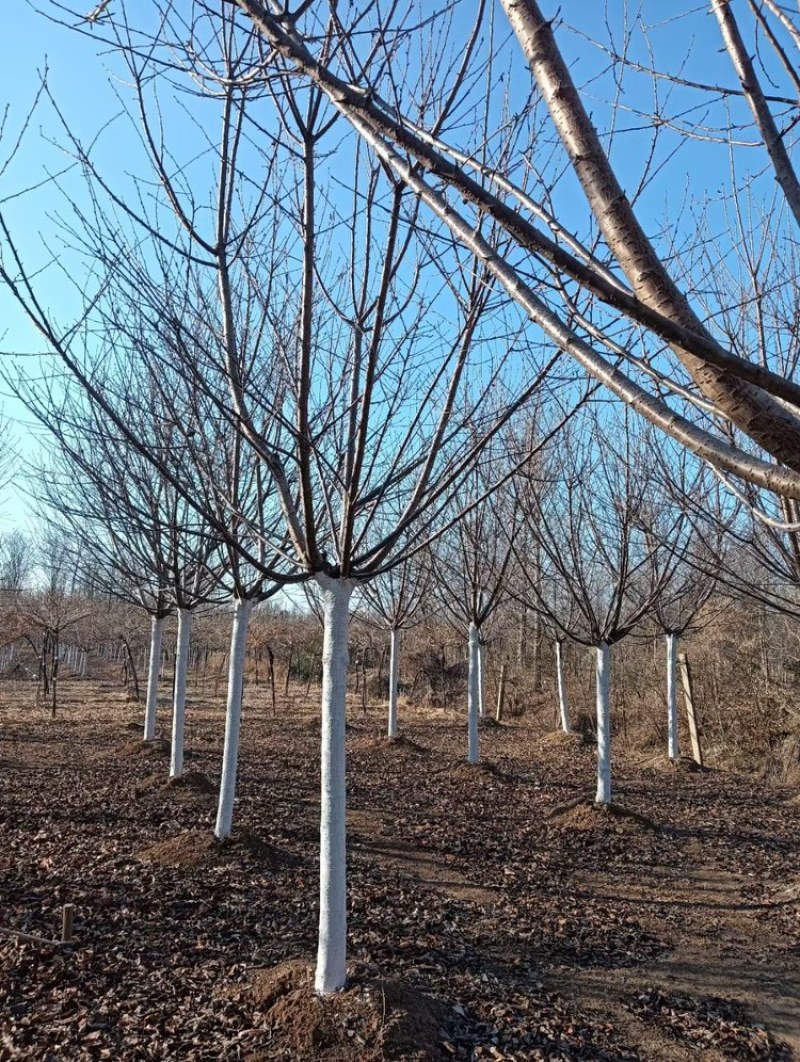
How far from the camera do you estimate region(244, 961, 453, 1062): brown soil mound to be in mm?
2688

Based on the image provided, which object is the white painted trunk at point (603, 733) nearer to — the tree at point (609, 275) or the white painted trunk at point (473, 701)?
the white painted trunk at point (473, 701)

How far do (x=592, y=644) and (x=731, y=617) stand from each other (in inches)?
342

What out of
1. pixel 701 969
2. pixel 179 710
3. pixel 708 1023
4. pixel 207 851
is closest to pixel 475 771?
pixel 179 710

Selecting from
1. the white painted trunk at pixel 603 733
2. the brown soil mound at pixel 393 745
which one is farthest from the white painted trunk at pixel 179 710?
the brown soil mound at pixel 393 745

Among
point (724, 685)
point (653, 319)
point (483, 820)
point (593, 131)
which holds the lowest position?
point (483, 820)

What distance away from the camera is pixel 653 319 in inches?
48.4

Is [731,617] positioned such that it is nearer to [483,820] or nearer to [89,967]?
[483,820]

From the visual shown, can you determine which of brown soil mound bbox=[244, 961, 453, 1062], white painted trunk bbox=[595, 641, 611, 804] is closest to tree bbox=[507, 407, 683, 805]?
white painted trunk bbox=[595, 641, 611, 804]

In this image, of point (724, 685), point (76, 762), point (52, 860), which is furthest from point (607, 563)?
point (724, 685)

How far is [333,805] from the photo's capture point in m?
3.06

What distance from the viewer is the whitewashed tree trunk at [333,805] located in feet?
9.82

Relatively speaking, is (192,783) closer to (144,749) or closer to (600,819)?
(144,749)

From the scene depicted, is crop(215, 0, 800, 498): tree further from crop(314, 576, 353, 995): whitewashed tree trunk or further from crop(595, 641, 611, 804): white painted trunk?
crop(595, 641, 611, 804): white painted trunk

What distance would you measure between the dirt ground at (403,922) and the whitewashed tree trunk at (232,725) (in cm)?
19
